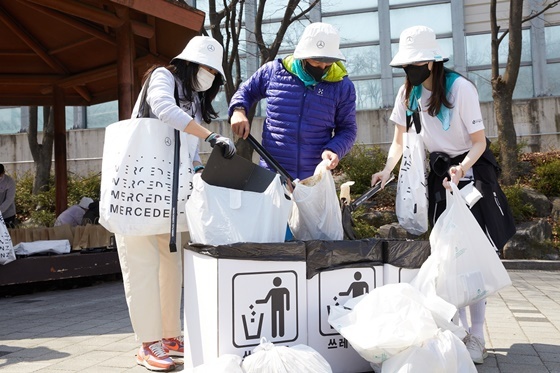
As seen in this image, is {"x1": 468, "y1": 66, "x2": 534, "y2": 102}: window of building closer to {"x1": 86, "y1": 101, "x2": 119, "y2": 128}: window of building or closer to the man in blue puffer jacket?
{"x1": 86, "y1": 101, "x2": 119, "y2": 128}: window of building

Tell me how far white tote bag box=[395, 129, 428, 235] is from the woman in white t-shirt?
0.09m

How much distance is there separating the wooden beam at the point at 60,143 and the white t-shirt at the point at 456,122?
31.2ft

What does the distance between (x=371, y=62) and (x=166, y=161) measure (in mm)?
17826

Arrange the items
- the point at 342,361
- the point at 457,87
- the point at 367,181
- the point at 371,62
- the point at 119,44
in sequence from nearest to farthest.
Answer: the point at 342,361 < the point at 457,87 < the point at 119,44 < the point at 367,181 < the point at 371,62

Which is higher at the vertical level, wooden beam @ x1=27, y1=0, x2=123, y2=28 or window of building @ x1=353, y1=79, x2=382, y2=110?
window of building @ x1=353, y1=79, x2=382, y2=110

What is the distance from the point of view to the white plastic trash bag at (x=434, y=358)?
3072 millimetres

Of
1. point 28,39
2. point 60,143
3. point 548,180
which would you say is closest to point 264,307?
point 28,39

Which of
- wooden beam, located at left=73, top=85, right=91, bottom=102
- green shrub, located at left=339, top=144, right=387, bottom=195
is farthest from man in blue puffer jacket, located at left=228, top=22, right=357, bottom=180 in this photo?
green shrub, located at left=339, top=144, right=387, bottom=195

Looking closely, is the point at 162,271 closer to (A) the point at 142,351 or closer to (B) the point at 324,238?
(A) the point at 142,351

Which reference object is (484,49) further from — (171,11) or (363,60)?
(171,11)

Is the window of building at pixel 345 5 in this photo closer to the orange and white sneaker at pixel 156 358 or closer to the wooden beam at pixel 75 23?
the wooden beam at pixel 75 23

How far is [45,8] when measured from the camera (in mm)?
9555

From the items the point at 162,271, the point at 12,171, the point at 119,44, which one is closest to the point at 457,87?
the point at 162,271

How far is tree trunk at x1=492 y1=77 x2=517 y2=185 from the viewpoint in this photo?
14.2 meters
